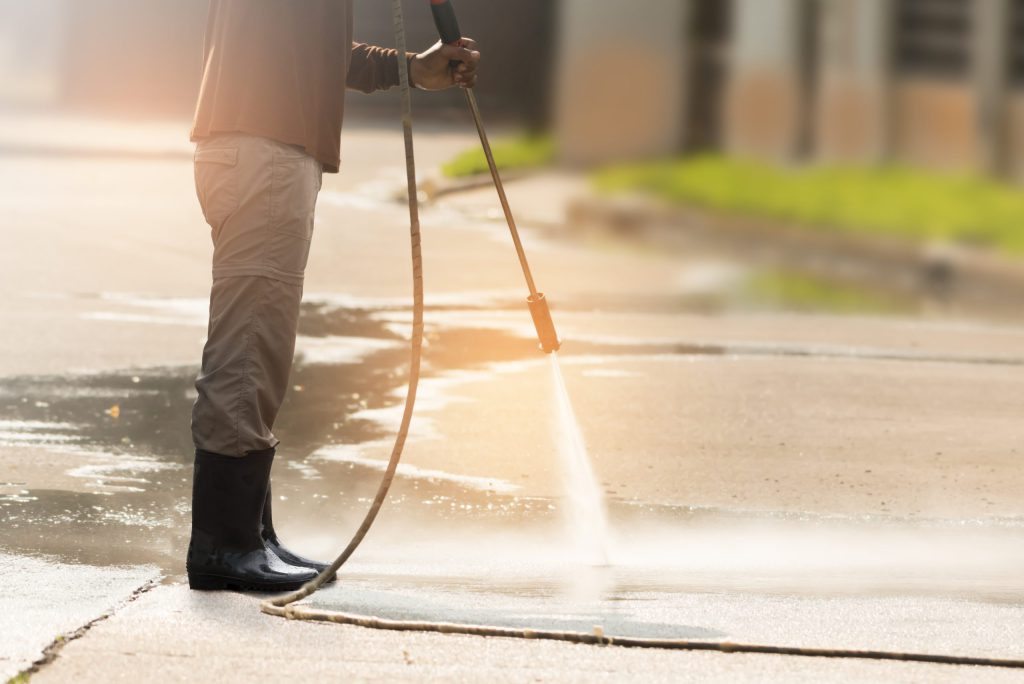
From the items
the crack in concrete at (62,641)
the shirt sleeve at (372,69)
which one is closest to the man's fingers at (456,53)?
the shirt sleeve at (372,69)

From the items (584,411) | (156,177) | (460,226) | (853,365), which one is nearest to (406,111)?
(584,411)

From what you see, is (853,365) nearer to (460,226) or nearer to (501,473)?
(501,473)

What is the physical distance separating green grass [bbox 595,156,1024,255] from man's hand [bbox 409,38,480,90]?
1030 cm

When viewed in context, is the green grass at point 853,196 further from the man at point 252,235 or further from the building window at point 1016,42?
the man at point 252,235

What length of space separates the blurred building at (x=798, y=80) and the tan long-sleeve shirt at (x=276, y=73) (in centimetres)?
1407

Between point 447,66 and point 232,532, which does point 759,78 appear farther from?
point 232,532

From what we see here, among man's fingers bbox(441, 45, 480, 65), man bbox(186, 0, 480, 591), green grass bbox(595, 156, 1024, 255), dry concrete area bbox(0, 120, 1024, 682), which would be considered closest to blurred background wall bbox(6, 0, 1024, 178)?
green grass bbox(595, 156, 1024, 255)

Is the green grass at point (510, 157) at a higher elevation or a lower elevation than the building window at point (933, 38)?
lower

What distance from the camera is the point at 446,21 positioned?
562 cm

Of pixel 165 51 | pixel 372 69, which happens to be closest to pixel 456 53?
pixel 372 69

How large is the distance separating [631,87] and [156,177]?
573 centimetres

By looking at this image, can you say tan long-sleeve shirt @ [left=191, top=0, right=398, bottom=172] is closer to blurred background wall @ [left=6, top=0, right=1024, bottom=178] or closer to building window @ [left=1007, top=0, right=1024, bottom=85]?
blurred background wall @ [left=6, top=0, right=1024, bottom=178]

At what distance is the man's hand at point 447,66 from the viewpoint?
18.4 feet

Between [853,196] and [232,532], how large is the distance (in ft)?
46.7
